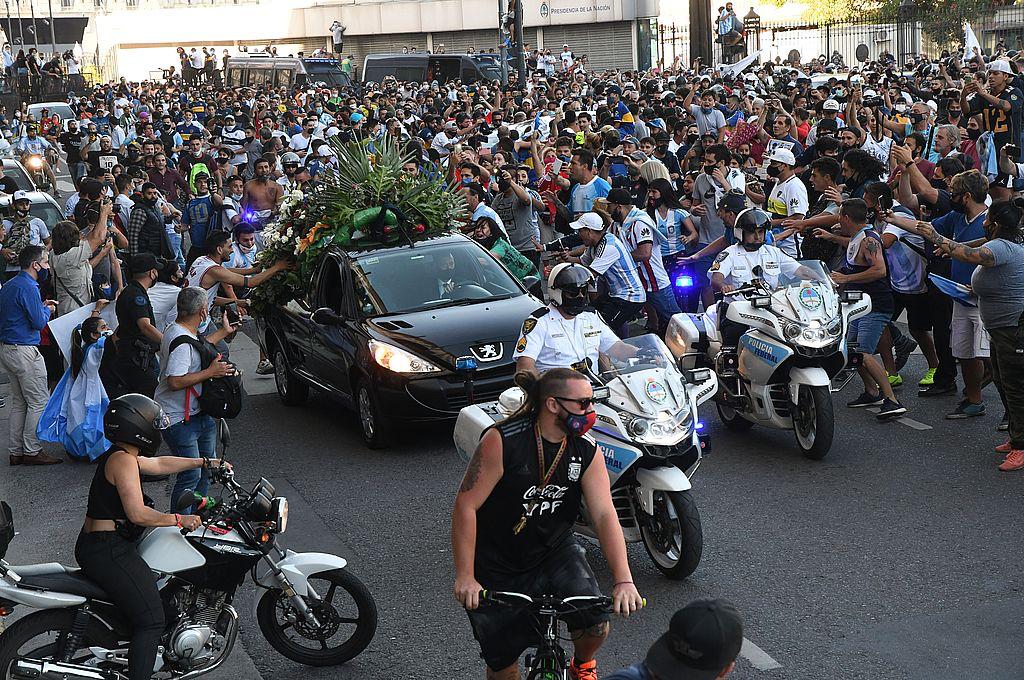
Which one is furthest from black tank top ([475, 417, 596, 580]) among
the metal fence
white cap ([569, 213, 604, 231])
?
the metal fence

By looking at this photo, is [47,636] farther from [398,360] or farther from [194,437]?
[398,360]

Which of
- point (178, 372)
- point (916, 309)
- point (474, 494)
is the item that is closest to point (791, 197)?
point (916, 309)

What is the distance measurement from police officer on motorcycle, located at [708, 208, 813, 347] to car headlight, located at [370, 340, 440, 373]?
2172 millimetres

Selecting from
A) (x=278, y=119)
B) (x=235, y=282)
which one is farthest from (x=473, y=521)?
(x=278, y=119)

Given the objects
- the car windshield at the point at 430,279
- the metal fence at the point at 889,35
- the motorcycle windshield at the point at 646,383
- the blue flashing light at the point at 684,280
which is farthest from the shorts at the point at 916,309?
the metal fence at the point at 889,35

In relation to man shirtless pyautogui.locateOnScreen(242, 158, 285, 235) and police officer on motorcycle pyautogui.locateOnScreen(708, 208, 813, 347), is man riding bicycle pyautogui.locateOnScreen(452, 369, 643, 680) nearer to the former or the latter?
police officer on motorcycle pyautogui.locateOnScreen(708, 208, 813, 347)

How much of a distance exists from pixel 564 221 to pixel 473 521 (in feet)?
37.0

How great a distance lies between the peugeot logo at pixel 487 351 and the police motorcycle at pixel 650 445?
7.61 feet

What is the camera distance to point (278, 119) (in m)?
31.0

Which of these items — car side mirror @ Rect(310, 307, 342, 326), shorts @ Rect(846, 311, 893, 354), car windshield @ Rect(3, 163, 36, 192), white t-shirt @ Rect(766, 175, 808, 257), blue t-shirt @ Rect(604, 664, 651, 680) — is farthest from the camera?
car windshield @ Rect(3, 163, 36, 192)

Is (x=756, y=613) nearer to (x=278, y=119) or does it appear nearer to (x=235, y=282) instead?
(x=235, y=282)

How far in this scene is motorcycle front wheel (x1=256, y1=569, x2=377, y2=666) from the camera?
6.04m

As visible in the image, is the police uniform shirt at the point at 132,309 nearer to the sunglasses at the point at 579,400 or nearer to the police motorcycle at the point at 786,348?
the police motorcycle at the point at 786,348

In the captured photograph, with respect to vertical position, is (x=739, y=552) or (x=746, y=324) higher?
(x=746, y=324)
